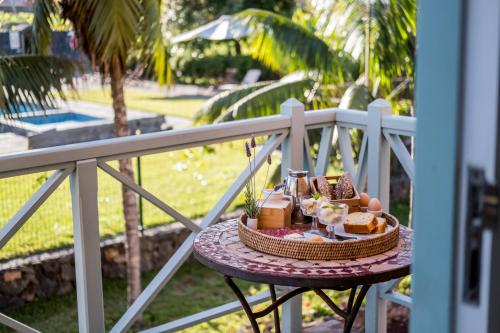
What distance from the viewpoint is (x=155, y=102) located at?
56.7ft

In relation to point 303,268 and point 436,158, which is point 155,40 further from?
point 436,158

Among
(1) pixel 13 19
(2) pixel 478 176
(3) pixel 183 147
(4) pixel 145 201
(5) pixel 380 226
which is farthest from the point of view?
(4) pixel 145 201

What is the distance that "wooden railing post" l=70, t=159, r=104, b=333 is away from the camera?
2789 mm

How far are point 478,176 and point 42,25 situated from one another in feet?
17.6

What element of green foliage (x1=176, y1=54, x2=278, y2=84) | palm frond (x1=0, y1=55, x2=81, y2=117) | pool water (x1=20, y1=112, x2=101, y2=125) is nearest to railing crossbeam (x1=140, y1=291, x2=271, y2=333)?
palm frond (x1=0, y1=55, x2=81, y2=117)

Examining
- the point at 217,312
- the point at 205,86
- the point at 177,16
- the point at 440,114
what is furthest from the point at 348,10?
the point at 177,16

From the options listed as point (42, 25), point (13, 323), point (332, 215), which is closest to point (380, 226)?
point (332, 215)

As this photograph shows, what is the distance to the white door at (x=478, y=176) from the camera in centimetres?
119

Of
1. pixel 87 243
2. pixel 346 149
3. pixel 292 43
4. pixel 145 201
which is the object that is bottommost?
pixel 145 201

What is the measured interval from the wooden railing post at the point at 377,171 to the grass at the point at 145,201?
2.50 metres

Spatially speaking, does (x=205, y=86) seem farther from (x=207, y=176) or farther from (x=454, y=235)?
(x=454, y=235)

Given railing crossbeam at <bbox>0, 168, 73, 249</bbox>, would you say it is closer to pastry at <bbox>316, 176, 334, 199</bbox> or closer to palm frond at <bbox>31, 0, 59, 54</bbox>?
pastry at <bbox>316, 176, 334, 199</bbox>

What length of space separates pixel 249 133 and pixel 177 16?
1935 cm

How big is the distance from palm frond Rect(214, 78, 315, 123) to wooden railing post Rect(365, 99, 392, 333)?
341 cm
